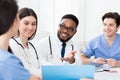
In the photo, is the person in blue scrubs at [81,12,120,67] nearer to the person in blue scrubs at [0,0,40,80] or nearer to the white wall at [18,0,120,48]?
the white wall at [18,0,120,48]

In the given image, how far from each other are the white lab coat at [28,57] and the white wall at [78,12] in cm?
95

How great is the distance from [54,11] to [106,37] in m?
0.78

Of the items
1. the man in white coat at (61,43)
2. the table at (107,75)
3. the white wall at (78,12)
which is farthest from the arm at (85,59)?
Result: the white wall at (78,12)

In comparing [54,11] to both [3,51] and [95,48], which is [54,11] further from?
[3,51]

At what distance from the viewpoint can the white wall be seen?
2.83 m

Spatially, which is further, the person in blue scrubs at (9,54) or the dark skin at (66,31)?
the dark skin at (66,31)

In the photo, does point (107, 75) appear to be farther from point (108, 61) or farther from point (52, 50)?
point (52, 50)

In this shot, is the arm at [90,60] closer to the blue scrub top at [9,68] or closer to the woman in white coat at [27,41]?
the woman in white coat at [27,41]

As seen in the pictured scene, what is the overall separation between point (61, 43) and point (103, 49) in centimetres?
46

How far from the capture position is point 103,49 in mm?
2385

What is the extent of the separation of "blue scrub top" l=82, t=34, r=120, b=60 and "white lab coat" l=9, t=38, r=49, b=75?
0.76 metres

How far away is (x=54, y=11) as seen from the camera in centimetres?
288

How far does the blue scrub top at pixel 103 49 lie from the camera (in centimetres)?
235

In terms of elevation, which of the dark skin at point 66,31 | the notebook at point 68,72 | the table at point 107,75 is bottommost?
the table at point 107,75
